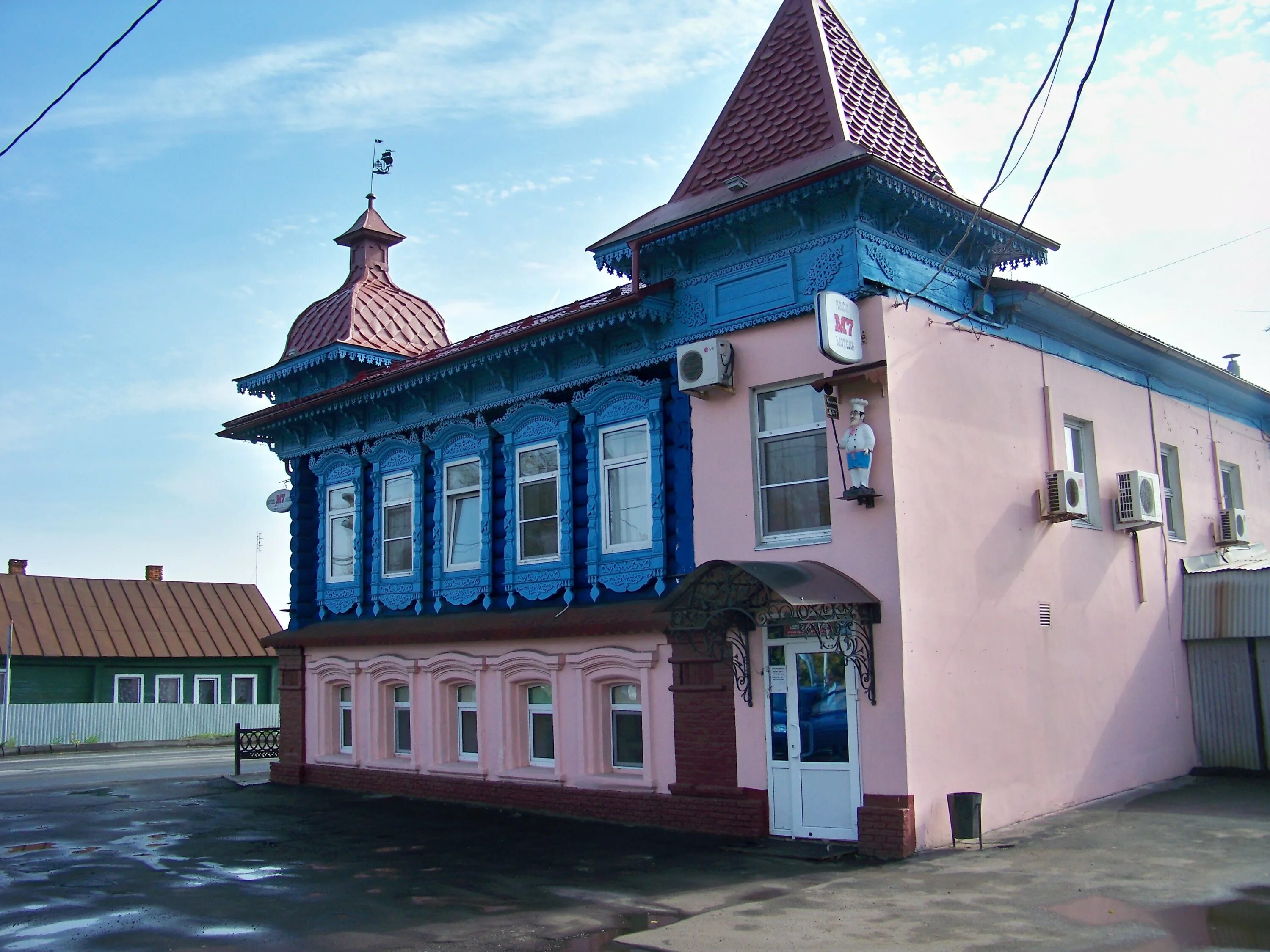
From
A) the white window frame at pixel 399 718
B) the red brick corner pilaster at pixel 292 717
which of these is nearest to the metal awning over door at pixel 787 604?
the white window frame at pixel 399 718

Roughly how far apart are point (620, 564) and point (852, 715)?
3749 millimetres

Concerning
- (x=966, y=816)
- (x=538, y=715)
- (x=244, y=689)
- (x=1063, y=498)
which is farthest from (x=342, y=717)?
(x=244, y=689)

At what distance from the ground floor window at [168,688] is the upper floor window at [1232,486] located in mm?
32142

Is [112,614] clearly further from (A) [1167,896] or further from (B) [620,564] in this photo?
(A) [1167,896]

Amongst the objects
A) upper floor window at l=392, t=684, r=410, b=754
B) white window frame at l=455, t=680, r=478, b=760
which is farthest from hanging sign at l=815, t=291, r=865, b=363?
upper floor window at l=392, t=684, r=410, b=754

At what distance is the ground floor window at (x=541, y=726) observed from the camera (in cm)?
1466

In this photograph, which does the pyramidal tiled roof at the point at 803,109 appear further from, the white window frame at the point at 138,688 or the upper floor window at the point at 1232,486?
the white window frame at the point at 138,688

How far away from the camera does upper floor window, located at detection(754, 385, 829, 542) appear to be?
11609 millimetres

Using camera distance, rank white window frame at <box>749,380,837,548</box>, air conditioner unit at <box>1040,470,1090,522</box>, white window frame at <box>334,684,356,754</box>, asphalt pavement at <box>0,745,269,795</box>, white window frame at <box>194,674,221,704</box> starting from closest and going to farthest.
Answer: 1. white window frame at <box>749,380,837,548</box>
2. air conditioner unit at <box>1040,470,1090,522</box>
3. white window frame at <box>334,684,356,754</box>
4. asphalt pavement at <box>0,745,269,795</box>
5. white window frame at <box>194,674,221,704</box>

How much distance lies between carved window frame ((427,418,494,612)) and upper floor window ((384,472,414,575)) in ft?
2.37

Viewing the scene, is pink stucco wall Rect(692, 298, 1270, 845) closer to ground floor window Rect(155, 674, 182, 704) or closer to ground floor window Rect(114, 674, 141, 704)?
ground floor window Rect(114, 674, 141, 704)

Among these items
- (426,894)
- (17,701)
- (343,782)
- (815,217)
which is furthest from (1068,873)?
(17,701)

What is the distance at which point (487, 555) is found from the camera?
1545cm

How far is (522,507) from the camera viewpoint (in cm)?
1520
